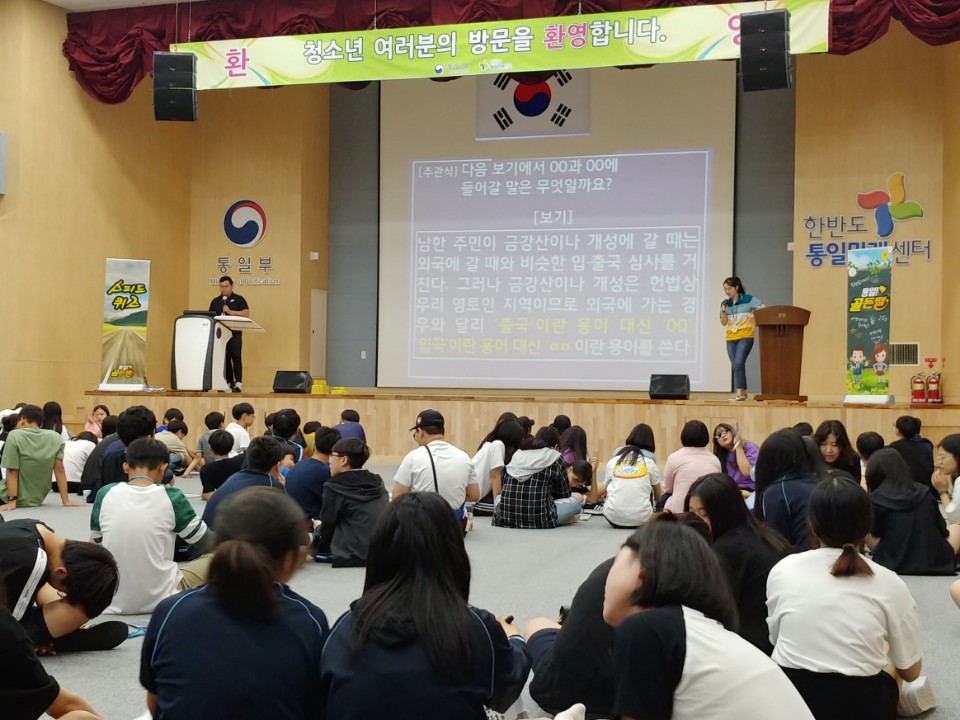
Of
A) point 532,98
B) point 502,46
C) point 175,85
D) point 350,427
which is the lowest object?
point 350,427

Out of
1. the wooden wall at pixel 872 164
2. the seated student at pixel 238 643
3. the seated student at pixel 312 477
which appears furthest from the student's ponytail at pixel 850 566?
the wooden wall at pixel 872 164

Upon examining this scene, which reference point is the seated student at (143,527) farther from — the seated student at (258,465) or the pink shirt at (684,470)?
the pink shirt at (684,470)

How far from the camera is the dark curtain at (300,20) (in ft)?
31.3

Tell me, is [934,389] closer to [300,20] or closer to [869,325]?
[869,325]

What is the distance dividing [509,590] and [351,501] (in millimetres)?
1095

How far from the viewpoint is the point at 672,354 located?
40.6 feet

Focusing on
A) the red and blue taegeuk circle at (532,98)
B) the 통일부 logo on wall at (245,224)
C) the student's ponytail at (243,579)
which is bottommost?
the student's ponytail at (243,579)

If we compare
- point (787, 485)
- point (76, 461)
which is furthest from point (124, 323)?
point (787, 485)

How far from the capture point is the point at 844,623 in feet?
8.59

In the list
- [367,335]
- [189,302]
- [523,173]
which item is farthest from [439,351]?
[189,302]

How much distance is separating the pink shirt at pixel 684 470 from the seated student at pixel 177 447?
14.6 ft

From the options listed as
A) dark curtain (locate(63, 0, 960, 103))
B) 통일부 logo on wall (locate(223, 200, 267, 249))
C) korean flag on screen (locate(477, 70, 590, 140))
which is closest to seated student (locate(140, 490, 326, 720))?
dark curtain (locate(63, 0, 960, 103))

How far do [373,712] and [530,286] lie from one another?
11.2 m

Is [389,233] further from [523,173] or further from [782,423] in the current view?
[782,423]
